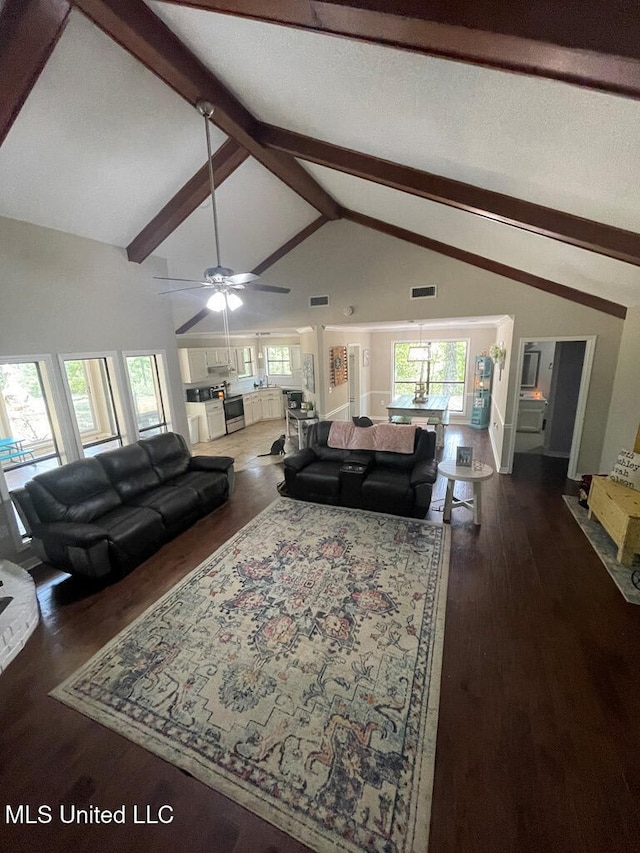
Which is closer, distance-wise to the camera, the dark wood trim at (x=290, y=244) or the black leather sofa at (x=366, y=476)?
the black leather sofa at (x=366, y=476)

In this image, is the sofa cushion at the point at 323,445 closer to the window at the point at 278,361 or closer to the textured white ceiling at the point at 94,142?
the textured white ceiling at the point at 94,142

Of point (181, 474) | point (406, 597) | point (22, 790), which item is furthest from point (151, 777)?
point (181, 474)

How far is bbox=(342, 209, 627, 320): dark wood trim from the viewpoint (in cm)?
434

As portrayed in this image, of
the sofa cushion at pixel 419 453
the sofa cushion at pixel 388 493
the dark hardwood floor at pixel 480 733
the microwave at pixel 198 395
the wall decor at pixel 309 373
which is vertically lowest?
the dark hardwood floor at pixel 480 733

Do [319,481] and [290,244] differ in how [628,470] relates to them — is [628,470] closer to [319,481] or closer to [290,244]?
[319,481]

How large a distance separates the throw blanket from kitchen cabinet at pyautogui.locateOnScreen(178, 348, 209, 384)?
414cm

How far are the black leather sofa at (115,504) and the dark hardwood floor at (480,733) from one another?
35 cm

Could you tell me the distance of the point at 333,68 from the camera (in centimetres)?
167

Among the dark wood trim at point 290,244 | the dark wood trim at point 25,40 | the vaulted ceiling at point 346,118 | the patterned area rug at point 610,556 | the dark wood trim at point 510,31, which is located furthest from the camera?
the dark wood trim at point 290,244

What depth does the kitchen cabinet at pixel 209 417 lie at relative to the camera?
Answer: 7590 millimetres

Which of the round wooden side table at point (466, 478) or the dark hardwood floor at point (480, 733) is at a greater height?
the round wooden side table at point (466, 478)

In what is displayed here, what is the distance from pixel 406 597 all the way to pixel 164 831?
196 centimetres

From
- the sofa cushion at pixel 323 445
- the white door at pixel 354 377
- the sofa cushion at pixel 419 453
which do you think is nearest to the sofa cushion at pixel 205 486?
the sofa cushion at pixel 323 445

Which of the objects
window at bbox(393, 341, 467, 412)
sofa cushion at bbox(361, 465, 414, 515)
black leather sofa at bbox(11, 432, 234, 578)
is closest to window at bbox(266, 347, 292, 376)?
window at bbox(393, 341, 467, 412)
